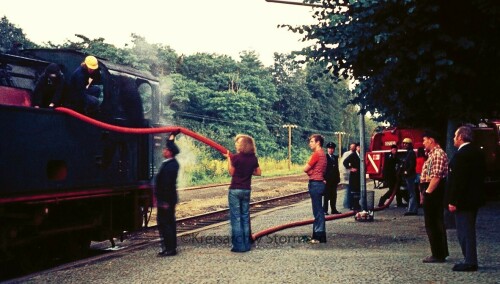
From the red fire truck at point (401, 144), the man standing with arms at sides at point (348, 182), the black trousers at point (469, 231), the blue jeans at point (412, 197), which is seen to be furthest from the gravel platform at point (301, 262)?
the red fire truck at point (401, 144)

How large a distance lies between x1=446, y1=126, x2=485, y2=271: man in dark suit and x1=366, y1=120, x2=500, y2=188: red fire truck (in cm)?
1090

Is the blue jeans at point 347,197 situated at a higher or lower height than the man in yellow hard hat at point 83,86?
lower

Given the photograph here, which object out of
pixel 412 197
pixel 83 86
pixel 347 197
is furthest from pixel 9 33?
pixel 83 86

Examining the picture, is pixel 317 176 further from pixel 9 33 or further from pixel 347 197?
pixel 9 33

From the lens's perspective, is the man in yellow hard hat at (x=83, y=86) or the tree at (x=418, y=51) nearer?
the man in yellow hard hat at (x=83, y=86)

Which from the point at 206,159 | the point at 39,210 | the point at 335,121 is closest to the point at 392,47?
the point at 39,210

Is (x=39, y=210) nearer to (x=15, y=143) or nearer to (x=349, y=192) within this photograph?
(x=15, y=143)

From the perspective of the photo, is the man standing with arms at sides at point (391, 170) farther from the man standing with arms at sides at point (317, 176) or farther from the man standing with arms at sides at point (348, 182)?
the man standing with arms at sides at point (317, 176)

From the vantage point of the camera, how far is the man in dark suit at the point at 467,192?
7605 millimetres

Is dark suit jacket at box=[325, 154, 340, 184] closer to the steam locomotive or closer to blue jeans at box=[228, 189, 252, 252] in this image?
the steam locomotive

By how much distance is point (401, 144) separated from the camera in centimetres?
1959

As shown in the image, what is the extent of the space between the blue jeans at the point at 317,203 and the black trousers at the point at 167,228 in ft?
7.55

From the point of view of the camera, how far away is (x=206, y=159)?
128ft

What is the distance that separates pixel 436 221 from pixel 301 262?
6.13ft
